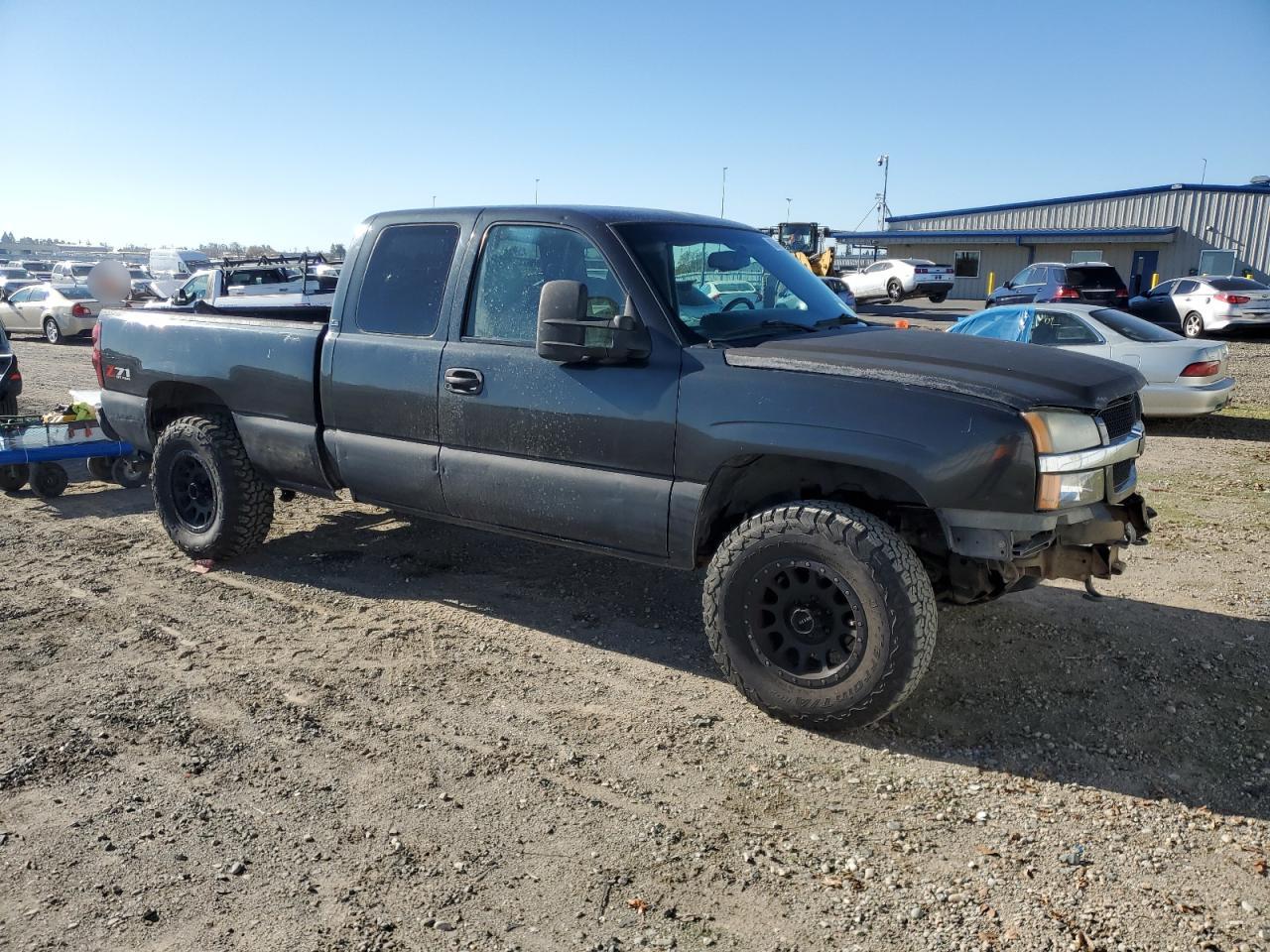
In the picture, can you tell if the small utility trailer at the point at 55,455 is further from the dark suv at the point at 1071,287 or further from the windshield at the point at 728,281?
the dark suv at the point at 1071,287

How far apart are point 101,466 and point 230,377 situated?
3.56 meters

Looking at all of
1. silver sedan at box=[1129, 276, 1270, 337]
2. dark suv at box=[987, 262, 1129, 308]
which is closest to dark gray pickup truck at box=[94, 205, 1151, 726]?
dark suv at box=[987, 262, 1129, 308]

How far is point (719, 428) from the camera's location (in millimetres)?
4008

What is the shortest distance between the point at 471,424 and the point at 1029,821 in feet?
9.45

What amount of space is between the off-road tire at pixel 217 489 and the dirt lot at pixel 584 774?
0.26 m

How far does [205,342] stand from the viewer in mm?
5840

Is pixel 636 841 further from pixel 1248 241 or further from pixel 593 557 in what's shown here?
pixel 1248 241

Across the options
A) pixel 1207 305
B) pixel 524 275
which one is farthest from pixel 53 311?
pixel 1207 305

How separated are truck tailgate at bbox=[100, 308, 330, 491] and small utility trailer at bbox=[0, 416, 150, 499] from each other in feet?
5.54

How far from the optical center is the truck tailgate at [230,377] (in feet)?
17.9

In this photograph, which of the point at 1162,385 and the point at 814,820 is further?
the point at 1162,385

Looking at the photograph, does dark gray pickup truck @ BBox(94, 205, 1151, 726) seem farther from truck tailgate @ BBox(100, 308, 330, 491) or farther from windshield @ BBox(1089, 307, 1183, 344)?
windshield @ BBox(1089, 307, 1183, 344)

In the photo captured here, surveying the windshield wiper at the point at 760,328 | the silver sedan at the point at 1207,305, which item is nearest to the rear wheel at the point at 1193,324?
the silver sedan at the point at 1207,305

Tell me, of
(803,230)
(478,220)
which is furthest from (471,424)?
(803,230)
